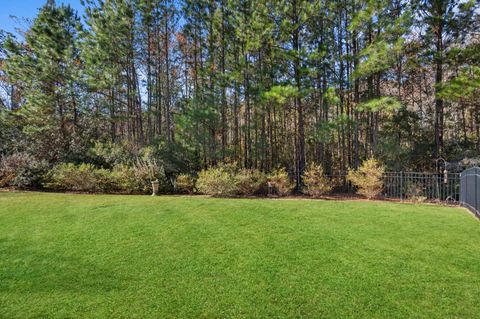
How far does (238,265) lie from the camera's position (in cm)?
349

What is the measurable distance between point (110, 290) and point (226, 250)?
1547 millimetres

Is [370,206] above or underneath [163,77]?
underneath

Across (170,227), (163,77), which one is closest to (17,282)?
(170,227)

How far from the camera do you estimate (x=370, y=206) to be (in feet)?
23.8

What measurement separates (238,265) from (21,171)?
1070cm

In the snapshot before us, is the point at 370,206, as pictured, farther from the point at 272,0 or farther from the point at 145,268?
the point at 272,0

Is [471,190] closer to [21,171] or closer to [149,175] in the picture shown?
[149,175]

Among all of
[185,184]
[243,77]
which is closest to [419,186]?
[243,77]

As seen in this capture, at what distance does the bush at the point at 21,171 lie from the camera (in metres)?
10.5

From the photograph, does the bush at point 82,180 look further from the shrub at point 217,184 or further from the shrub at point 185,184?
the shrub at point 217,184

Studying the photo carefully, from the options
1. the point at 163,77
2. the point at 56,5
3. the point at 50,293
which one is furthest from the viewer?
the point at 163,77

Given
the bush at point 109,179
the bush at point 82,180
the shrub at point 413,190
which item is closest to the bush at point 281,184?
the shrub at point 413,190

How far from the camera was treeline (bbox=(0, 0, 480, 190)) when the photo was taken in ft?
33.7

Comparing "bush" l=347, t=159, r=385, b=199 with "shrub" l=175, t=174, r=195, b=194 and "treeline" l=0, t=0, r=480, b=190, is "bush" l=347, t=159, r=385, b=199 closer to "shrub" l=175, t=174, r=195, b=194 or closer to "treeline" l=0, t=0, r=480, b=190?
"treeline" l=0, t=0, r=480, b=190
